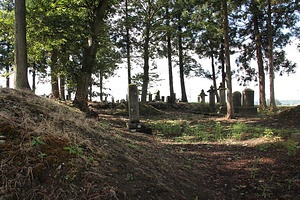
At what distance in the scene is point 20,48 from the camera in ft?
28.4

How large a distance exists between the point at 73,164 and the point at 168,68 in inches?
831

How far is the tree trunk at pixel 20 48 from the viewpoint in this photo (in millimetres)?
8562

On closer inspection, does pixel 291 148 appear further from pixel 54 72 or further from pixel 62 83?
pixel 62 83

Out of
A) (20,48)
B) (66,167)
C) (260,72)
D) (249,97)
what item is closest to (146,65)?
(249,97)

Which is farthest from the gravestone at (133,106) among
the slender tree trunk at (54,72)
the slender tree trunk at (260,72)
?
the slender tree trunk at (260,72)

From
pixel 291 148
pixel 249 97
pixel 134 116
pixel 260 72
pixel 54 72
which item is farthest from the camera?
pixel 260 72

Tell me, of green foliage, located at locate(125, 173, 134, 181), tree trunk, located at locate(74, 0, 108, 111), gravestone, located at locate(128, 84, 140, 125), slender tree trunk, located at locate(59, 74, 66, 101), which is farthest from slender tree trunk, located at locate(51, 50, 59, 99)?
green foliage, located at locate(125, 173, 134, 181)

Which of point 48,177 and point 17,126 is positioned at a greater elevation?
point 17,126

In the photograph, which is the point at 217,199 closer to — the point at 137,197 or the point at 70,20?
the point at 137,197

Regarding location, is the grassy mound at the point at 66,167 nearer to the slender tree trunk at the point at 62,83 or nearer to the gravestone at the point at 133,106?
the gravestone at the point at 133,106

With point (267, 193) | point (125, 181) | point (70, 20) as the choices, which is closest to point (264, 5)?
point (70, 20)

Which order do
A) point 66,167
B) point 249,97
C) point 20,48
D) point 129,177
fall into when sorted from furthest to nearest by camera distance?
point 249,97
point 20,48
point 129,177
point 66,167

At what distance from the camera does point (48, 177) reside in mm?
2652

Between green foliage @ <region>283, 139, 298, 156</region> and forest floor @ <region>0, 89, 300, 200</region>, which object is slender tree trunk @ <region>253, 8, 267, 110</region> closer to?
green foliage @ <region>283, 139, 298, 156</region>
